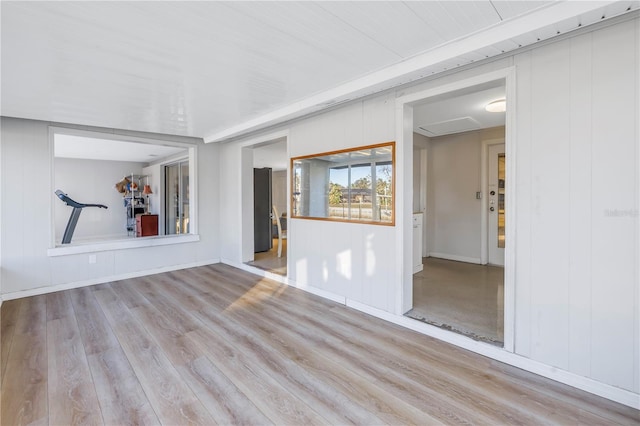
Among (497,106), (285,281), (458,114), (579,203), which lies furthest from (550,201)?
(285,281)

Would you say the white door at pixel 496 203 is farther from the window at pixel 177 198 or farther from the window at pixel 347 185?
the window at pixel 177 198

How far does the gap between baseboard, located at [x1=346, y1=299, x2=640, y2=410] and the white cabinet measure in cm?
179

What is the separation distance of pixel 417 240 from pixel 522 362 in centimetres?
252

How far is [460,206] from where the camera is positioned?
219 inches

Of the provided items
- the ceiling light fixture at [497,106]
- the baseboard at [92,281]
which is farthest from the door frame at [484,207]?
the baseboard at [92,281]

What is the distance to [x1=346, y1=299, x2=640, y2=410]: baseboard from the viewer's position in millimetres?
1797

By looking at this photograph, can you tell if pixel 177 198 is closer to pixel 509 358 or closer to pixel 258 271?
pixel 258 271

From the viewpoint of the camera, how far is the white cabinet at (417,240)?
4523mm

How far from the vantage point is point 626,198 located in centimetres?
176

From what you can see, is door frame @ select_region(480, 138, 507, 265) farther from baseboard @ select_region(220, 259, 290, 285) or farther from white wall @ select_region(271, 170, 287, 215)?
white wall @ select_region(271, 170, 287, 215)

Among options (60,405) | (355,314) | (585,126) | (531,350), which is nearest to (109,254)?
(60,405)

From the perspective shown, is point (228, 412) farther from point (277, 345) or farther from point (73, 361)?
point (73, 361)

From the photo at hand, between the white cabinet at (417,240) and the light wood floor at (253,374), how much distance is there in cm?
180

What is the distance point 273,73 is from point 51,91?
2185 mm
